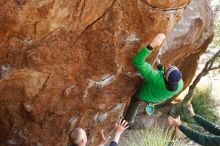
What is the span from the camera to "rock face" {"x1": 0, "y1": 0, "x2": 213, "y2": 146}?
5.13 m

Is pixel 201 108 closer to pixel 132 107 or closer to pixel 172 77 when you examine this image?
pixel 132 107

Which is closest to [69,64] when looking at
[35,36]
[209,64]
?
[35,36]

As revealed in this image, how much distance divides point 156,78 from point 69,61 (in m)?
1.18

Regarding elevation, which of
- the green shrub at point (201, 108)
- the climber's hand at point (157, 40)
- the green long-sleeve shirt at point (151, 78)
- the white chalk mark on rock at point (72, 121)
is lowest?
the green shrub at point (201, 108)

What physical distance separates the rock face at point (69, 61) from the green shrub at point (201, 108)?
13.5 ft

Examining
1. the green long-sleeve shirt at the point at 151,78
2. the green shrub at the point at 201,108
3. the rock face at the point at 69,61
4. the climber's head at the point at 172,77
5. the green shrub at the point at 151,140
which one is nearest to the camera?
the rock face at the point at 69,61

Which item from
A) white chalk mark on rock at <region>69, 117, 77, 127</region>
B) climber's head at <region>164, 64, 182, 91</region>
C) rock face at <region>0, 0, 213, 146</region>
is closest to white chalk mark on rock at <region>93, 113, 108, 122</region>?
rock face at <region>0, 0, 213, 146</region>

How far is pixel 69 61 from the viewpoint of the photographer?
18.5 feet

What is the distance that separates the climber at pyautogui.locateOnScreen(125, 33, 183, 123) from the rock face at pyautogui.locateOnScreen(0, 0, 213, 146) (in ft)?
0.46

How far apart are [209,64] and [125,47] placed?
6216 mm

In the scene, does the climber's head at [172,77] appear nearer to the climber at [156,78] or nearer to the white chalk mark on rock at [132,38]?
the climber at [156,78]

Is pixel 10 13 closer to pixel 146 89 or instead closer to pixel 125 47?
pixel 125 47

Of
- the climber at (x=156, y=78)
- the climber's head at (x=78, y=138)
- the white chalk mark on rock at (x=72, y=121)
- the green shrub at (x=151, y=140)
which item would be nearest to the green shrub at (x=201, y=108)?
the green shrub at (x=151, y=140)

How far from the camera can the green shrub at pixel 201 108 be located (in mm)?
10820
